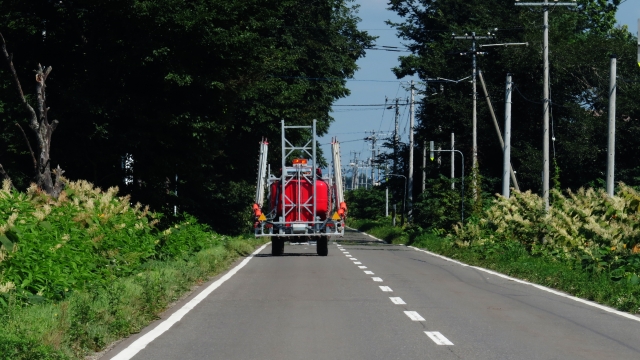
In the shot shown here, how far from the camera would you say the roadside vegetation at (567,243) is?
17828 millimetres

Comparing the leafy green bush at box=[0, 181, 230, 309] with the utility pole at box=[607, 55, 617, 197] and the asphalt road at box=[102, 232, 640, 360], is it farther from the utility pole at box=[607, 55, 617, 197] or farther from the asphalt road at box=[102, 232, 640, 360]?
the utility pole at box=[607, 55, 617, 197]

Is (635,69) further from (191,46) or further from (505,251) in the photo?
(191,46)

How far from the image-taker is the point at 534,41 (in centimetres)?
5453

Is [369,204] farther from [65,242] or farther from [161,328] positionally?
[161,328]

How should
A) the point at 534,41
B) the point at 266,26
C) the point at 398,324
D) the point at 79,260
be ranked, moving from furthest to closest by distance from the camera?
the point at 534,41 < the point at 266,26 < the point at 79,260 < the point at 398,324

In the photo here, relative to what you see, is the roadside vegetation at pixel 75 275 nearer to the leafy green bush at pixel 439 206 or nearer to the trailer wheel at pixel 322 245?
the trailer wheel at pixel 322 245

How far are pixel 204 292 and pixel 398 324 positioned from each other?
546cm

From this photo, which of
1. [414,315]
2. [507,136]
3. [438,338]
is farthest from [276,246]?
[438,338]

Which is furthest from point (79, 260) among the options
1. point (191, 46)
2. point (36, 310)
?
point (191, 46)

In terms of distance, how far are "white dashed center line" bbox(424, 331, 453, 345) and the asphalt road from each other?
0.04ft

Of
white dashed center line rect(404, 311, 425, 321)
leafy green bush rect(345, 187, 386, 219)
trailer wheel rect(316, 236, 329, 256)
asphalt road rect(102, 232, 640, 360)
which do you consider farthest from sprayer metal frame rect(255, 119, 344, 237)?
leafy green bush rect(345, 187, 386, 219)

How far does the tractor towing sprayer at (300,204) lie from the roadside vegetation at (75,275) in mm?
11140

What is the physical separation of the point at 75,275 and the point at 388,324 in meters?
4.02

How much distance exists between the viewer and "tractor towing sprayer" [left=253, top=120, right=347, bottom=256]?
31.2 metres
